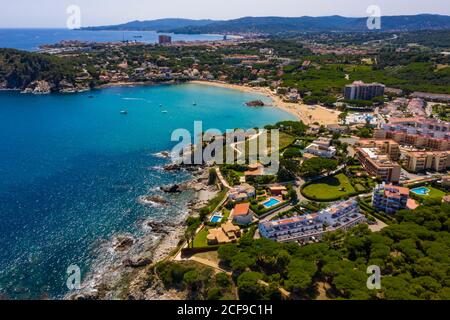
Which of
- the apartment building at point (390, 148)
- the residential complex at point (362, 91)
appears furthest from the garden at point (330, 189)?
the residential complex at point (362, 91)

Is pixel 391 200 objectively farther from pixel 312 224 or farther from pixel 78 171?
pixel 78 171

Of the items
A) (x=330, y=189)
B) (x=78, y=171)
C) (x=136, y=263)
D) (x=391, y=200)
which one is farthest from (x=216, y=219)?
(x=78, y=171)

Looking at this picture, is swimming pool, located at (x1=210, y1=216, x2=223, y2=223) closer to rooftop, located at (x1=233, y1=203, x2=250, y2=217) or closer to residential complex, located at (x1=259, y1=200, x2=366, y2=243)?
rooftop, located at (x1=233, y1=203, x2=250, y2=217)

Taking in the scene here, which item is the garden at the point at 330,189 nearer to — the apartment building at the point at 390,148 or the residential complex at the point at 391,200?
the residential complex at the point at 391,200

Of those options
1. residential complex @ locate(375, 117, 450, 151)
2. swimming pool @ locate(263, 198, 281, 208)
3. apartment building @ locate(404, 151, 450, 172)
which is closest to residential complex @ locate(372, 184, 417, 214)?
swimming pool @ locate(263, 198, 281, 208)

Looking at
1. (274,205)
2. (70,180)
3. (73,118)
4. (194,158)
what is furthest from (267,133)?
(73,118)
